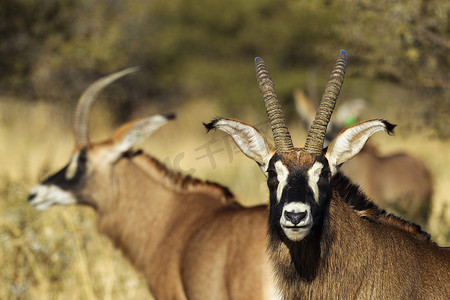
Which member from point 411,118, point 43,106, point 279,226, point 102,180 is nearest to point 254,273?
point 279,226

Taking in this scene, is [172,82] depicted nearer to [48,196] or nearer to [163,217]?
[48,196]

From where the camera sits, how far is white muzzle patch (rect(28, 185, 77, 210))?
625 centimetres

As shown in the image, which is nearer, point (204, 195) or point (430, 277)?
point (430, 277)

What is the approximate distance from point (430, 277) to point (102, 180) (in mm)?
3592

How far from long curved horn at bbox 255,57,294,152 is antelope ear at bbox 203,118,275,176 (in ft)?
0.34

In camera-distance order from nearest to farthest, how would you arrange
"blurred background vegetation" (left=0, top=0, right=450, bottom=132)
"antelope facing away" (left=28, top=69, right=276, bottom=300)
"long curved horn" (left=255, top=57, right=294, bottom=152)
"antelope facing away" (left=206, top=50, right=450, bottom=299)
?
1. "antelope facing away" (left=206, top=50, right=450, bottom=299)
2. "long curved horn" (left=255, top=57, right=294, bottom=152)
3. "antelope facing away" (left=28, top=69, right=276, bottom=300)
4. "blurred background vegetation" (left=0, top=0, right=450, bottom=132)

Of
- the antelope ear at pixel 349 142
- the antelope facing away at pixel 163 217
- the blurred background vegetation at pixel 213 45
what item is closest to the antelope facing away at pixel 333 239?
the antelope ear at pixel 349 142

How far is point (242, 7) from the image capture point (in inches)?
971

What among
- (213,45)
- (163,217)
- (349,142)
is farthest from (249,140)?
(213,45)

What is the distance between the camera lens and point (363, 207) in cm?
397

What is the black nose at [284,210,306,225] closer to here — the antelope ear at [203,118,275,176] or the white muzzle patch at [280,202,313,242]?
the white muzzle patch at [280,202,313,242]

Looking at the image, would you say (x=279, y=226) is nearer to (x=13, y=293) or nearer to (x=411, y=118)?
(x=13, y=293)

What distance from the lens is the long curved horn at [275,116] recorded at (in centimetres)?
377

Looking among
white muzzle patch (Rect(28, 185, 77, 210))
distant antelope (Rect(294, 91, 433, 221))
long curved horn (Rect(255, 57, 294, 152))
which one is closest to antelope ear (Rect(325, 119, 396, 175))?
long curved horn (Rect(255, 57, 294, 152))
